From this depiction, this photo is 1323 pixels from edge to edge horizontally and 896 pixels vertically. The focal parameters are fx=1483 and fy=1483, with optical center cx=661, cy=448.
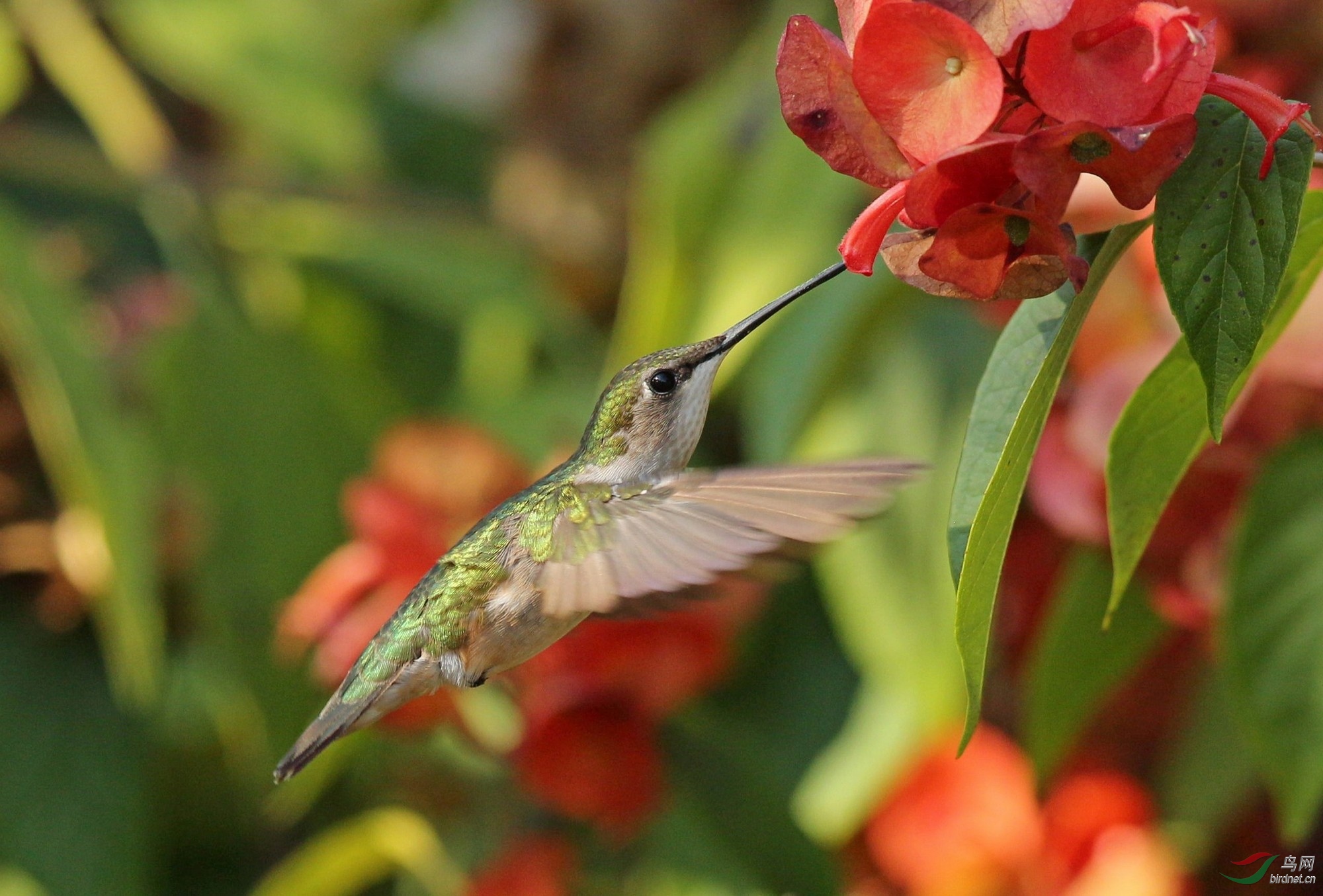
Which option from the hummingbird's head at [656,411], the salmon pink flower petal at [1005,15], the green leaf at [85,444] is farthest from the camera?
the green leaf at [85,444]

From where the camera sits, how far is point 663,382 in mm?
716

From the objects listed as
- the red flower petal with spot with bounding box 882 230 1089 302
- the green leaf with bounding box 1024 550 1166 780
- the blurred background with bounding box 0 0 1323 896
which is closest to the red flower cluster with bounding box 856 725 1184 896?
the blurred background with bounding box 0 0 1323 896

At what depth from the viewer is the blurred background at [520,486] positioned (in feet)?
3.39

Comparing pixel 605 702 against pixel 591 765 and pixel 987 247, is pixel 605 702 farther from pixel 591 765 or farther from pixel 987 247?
pixel 987 247

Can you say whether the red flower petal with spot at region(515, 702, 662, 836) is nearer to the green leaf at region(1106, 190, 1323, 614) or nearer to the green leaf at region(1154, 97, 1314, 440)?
the green leaf at region(1106, 190, 1323, 614)

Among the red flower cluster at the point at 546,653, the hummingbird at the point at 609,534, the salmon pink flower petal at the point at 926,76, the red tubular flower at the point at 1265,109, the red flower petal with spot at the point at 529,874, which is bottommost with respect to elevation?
the red flower petal with spot at the point at 529,874

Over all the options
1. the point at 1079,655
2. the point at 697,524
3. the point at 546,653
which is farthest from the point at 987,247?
the point at 546,653

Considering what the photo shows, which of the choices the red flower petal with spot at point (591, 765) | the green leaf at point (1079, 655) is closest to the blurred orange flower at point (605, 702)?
the red flower petal with spot at point (591, 765)

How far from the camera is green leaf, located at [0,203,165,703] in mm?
1149

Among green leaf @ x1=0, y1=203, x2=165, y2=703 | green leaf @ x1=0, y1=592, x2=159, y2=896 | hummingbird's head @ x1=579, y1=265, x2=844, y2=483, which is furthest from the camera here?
green leaf @ x1=0, y1=592, x2=159, y2=896

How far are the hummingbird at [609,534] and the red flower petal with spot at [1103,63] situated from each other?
0.44ft

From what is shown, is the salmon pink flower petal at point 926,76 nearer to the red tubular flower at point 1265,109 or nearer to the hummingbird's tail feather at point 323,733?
the red tubular flower at point 1265,109

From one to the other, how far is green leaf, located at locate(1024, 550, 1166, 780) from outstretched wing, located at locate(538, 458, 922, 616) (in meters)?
0.33

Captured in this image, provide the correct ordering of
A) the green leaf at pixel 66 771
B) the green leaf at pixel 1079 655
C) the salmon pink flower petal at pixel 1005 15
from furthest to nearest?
the green leaf at pixel 66 771, the green leaf at pixel 1079 655, the salmon pink flower petal at pixel 1005 15
